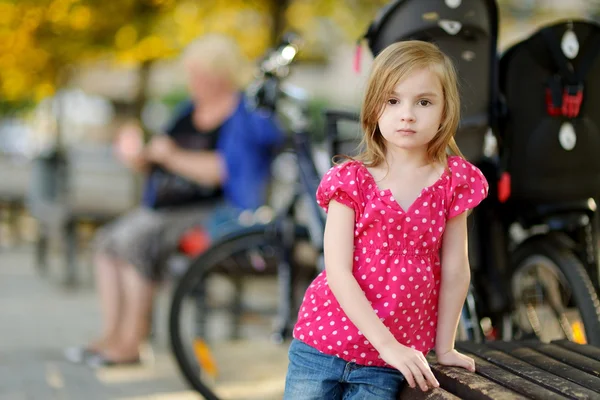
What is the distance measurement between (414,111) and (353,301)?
0.46 meters

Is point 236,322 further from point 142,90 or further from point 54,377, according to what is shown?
point 142,90

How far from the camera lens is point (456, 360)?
211cm

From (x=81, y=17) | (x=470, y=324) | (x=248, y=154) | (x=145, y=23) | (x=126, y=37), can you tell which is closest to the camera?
(x=470, y=324)

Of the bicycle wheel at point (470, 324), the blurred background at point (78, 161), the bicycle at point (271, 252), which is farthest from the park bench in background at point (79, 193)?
the bicycle wheel at point (470, 324)

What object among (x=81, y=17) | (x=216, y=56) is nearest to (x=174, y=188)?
(x=216, y=56)

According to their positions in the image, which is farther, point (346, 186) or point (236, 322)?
point (236, 322)

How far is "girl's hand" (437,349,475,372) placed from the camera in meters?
2.08

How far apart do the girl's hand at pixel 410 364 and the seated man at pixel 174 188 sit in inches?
110

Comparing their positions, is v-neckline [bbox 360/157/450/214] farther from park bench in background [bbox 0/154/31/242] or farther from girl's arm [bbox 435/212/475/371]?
park bench in background [bbox 0/154/31/242]

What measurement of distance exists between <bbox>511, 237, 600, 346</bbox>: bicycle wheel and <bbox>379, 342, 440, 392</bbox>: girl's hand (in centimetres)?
108

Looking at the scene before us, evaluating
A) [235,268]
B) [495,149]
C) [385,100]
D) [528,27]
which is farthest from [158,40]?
[528,27]

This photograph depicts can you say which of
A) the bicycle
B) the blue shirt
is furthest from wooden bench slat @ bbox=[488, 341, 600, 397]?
the blue shirt

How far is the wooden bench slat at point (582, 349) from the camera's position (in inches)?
89.0

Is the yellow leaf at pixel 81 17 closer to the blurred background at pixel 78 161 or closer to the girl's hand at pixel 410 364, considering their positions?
the blurred background at pixel 78 161
